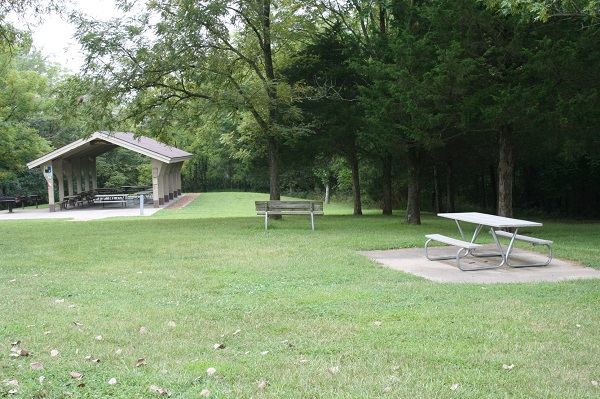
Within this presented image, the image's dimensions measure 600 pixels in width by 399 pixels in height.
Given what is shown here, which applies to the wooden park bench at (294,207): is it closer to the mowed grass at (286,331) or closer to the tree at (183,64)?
the tree at (183,64)

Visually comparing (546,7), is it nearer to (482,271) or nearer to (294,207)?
(482,271)

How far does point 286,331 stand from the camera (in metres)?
5.04

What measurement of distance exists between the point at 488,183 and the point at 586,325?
27355mm

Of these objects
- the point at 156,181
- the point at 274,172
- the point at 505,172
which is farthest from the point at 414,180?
the point at 156,181

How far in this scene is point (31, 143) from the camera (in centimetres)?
3259

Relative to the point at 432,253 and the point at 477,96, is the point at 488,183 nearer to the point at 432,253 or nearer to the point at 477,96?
the point at 477,96

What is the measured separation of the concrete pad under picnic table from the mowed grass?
392mm

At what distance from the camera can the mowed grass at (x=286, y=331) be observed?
3.78m

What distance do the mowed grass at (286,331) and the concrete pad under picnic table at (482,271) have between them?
392 mm

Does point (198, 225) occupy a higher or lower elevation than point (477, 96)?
lower

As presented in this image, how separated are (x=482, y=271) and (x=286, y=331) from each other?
4405mm

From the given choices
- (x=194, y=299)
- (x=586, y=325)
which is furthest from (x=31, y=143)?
(x=586, y=325)

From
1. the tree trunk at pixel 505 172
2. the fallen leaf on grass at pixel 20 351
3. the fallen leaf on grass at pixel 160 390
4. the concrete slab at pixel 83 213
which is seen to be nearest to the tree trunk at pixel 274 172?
the tree trunk at pixel 505 172

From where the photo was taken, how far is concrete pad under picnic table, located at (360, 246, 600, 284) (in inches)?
307
